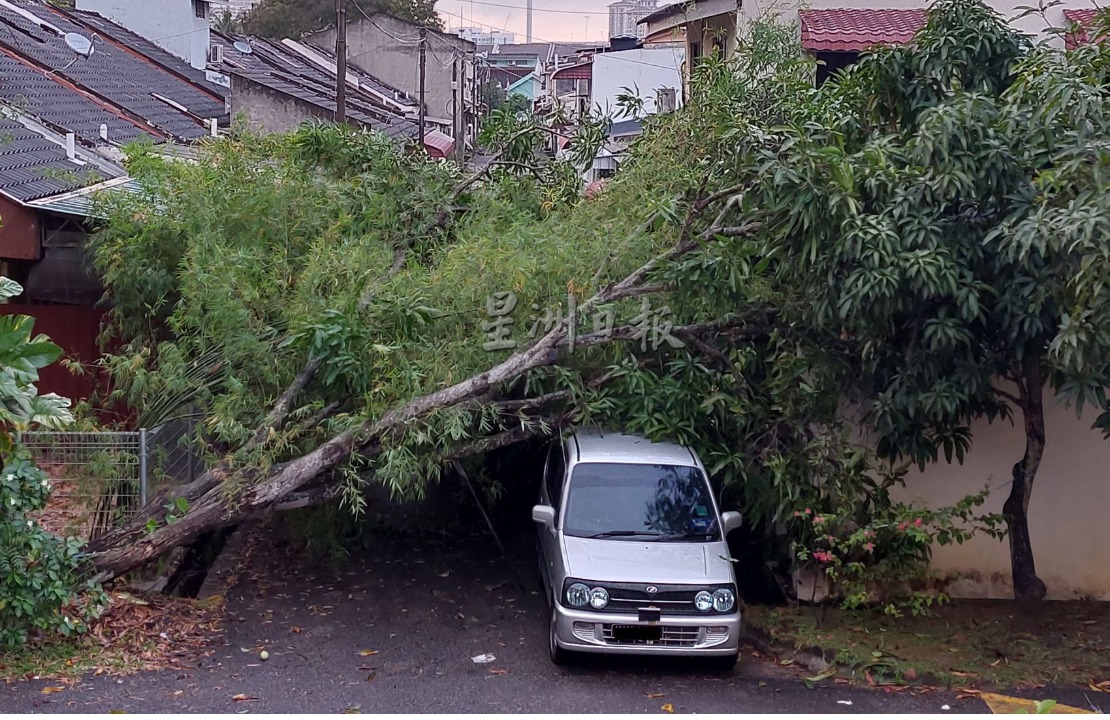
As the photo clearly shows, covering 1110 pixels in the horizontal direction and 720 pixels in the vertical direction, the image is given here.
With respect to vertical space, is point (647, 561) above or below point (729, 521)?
below

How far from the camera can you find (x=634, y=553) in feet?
24.7

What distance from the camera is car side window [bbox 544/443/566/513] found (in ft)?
27.0

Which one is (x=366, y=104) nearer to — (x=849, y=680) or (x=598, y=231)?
(x=598, y=231)

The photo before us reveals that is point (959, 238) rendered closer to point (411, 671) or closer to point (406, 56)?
point (411, 671)

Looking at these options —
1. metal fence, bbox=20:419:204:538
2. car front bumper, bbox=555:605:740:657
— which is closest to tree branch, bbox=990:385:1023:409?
car front bumper, bbox=555:605:740:657

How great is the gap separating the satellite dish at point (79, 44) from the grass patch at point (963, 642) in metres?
19.2

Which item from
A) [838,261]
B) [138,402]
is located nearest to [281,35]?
[138,402]

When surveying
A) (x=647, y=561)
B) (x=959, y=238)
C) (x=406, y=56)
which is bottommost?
(x=647, y=561)

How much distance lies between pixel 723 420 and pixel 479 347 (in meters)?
2.17

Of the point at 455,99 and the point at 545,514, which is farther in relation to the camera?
the point at 455,99

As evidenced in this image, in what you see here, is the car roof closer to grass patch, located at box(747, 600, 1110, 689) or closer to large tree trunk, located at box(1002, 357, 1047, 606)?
grass patch, located at box(747, 600, 1110, 689)

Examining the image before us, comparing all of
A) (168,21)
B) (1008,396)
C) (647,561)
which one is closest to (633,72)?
(168,21)

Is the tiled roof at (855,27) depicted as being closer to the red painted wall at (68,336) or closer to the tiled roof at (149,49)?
the red painted wall at (68,336)

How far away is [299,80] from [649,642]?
25890 mm
